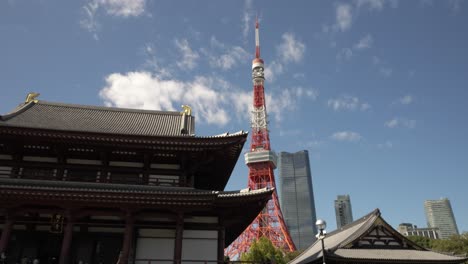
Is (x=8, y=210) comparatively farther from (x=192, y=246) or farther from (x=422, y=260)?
(x=422, y=260)

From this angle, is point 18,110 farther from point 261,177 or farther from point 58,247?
point 261,177

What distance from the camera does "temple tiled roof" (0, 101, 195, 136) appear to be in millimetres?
21141

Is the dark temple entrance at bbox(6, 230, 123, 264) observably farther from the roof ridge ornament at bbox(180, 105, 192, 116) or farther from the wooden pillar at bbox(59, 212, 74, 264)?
the roof ridge ornament at bbox(180, 105, 192, 116)

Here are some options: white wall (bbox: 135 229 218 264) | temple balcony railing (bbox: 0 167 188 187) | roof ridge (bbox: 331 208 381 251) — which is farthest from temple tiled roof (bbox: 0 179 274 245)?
roof ridge (bbox: 331 208 381 251)

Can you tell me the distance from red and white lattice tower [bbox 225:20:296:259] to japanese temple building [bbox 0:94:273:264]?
5971cm

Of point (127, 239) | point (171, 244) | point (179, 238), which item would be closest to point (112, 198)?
point (127, 239)

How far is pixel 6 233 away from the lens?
1535 cm

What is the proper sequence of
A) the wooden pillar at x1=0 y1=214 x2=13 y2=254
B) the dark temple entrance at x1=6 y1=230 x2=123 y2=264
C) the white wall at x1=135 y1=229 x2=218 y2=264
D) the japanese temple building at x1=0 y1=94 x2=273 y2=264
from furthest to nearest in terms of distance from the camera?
the white wall at x1=135 y1=229 x2=218 y2=264
the dark temple entrance at x1=6 y1=230 x2=123 y2=264
the japanese temple building at x1=0 y1=94 x2=273 y2=264
the wooden pillar at x1=0 y1=214 x2=13 y2=254

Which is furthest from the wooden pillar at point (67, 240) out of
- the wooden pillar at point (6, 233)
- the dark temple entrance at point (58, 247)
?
the wooden pillar at point (6, 233)

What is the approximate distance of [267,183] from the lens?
3123 inches

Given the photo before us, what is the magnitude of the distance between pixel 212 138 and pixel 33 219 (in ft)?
31.8

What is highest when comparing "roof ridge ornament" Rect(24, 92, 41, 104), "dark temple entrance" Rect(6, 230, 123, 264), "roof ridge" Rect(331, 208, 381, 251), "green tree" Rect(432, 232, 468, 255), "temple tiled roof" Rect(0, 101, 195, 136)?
"roof ridge ornament" Rect(24, 92, 41, 104)

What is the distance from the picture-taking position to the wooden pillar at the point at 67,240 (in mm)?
15153

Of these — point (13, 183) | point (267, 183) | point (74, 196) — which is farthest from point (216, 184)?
point (267, 183)
